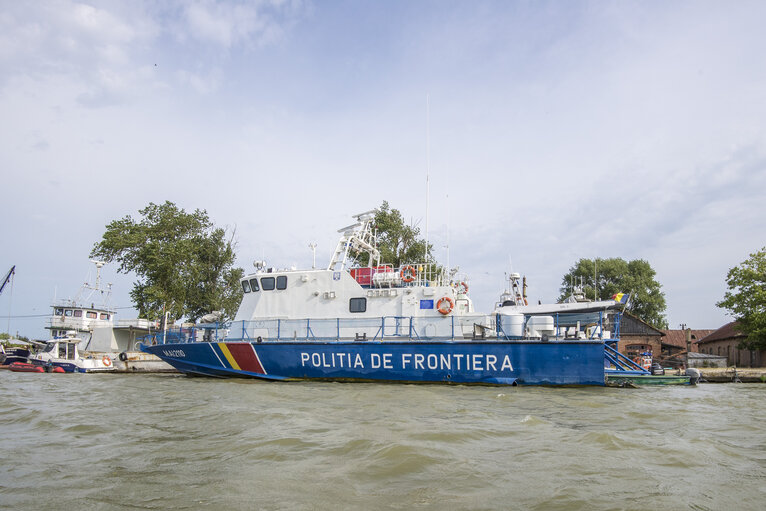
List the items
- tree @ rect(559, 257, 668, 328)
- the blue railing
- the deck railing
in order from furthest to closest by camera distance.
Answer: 1. tree @ rect(559, 257, 668, 328)
2. the blue railing
3. the deck railing

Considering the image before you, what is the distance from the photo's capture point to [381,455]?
5.12 metres

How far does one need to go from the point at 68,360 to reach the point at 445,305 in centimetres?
1701

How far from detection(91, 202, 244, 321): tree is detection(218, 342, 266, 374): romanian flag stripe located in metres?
13.2

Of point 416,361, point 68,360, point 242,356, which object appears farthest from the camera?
point 68,360

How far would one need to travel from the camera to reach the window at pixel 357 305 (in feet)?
49.0

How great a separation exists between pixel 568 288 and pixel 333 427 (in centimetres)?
4597

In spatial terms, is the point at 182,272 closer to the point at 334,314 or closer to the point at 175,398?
the point at 334,314

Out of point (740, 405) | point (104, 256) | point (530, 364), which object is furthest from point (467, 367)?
point (104, 256)

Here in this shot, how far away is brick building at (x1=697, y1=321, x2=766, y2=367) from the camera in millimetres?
27877

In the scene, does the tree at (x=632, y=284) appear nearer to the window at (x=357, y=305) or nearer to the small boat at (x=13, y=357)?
the window at (x=357, y=305)

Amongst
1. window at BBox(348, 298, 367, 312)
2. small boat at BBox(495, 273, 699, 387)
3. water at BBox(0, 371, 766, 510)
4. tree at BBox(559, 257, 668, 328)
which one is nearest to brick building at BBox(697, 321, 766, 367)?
tree at BBox(559, 257, 668, 328)

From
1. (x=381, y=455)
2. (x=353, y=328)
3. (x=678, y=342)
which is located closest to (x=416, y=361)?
(x=353, y=328)

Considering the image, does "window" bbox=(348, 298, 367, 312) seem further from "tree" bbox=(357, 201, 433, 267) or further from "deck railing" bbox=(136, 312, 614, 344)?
"tree" bbox=(357, 201, 433, 267)

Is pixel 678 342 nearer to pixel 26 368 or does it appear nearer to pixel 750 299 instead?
pixel 750 299
